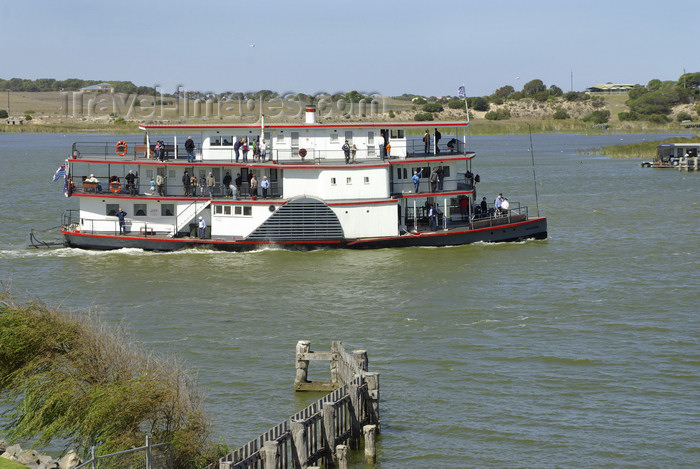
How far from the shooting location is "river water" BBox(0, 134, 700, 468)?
2188cm

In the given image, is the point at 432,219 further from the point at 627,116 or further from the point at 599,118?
the point at 627,116

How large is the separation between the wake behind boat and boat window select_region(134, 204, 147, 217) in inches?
2.6

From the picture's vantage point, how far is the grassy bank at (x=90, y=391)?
16.4 metres

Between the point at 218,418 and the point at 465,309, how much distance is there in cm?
1400

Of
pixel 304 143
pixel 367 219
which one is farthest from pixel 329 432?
pixel 304 143

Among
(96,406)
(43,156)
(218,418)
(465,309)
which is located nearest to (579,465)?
(218,418)

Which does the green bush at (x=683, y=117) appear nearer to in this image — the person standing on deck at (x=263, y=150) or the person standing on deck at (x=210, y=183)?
the person standing on deck at (x=263, y=150)

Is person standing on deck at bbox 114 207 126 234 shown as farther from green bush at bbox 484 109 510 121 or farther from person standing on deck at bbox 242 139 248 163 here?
green bush at bbox 484 109 510 121

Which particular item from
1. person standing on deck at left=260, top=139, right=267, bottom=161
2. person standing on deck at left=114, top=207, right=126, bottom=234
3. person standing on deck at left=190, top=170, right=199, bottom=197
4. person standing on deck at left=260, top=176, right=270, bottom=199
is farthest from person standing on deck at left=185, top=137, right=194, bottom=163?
person standing on deck at left=114, top=207, right=126, bottom=234

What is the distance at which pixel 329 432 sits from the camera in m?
18.8

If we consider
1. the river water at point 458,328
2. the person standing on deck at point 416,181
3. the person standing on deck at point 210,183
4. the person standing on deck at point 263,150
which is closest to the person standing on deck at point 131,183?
the river water at point 458,328

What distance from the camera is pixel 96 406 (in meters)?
16.4

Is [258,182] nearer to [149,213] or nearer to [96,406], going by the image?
[149,213]

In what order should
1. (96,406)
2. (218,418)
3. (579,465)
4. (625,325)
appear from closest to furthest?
(96,406) < (579,465) < (218,418) < (625,325)
